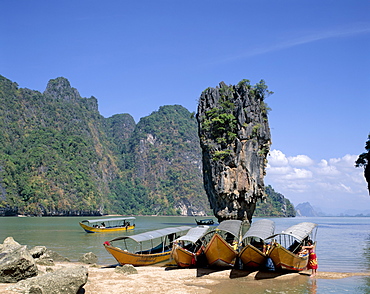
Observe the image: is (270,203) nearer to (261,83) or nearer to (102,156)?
(102,156)

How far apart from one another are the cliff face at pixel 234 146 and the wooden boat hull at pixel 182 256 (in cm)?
2697

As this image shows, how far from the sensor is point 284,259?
44.7 feet

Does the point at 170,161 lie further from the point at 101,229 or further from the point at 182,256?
the point at 182,256

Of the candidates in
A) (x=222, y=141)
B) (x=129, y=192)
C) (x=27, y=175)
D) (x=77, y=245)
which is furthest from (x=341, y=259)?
(x=129, y=192)

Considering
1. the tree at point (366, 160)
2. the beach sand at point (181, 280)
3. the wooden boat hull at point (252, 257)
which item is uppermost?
the tree at point (366, 160)

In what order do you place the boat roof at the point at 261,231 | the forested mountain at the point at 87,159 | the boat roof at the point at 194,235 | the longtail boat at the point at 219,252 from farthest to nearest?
1. the forested mountain at the point at 87,159
2. the boat roof at the point at 194,235
3. the boat roof at the point at 261,231
4. the longtail boat at the point at 219,252

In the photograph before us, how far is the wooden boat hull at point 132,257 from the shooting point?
1530 cm

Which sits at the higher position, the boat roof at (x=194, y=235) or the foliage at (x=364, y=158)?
the foliage at (x=364, y=158)

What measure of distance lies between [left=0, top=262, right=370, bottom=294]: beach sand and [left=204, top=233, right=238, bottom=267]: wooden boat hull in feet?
1.08

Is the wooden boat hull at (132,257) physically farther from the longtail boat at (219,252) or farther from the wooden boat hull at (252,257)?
the wooden boat hull at (252,257)

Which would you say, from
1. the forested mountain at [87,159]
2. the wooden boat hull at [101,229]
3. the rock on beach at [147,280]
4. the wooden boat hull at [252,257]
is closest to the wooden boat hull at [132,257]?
the rock on beach at [147,280]

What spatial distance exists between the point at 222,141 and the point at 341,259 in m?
26.2

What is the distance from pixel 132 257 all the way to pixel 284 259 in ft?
20.2

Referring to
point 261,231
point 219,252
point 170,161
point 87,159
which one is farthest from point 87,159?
point 219,252
